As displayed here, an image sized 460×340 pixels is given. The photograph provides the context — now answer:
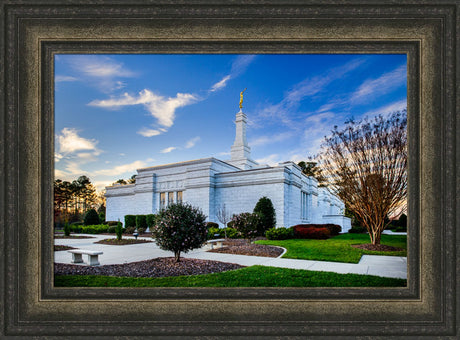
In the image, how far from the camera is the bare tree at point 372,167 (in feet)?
32.3

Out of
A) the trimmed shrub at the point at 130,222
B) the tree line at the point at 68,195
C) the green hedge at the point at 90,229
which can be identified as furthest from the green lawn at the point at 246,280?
the green hedge at the point at 90,229

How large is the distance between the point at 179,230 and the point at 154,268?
3.58 ft

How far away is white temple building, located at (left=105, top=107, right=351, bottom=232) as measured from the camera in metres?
18.1

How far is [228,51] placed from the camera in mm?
3979

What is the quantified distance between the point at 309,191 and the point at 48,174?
21.5 meters

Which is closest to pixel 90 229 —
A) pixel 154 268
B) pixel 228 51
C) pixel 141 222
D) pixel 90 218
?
pixel 90 218

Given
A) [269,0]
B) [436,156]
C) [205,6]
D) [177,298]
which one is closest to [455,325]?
[436,156]

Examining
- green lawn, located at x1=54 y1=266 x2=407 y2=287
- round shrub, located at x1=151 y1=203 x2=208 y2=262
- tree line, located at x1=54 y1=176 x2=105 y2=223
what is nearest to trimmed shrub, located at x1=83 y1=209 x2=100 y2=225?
tree line, located at x1=54 y1=176 x2=105 y2=223

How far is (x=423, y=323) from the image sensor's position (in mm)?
3492

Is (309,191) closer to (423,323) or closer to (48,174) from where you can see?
(423,323)

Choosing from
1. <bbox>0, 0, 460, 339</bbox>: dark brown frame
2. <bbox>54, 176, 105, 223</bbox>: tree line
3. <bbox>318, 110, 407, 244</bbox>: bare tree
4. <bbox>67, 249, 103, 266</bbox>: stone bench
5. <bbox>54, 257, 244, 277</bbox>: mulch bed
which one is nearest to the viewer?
<bbox>0, 0, 460, 339</bbox>: dark brown frame

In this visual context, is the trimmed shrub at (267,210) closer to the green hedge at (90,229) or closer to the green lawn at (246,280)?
the green lawn at (246,280)

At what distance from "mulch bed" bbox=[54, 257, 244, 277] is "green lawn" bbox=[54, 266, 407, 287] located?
42cm

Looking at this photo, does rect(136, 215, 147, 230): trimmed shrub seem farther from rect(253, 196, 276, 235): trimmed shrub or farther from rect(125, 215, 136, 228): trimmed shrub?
rect(253, 196, 276, 235): trimmed shrub
